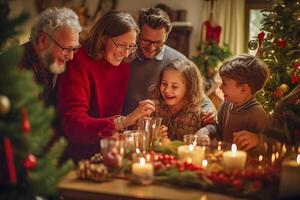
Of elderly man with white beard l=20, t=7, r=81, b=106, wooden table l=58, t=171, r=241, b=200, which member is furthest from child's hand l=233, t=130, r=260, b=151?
elderly man with white beard l=20, t=7, r=81, b=106

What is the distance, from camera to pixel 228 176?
5.27 feet

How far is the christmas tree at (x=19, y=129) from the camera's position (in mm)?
1246

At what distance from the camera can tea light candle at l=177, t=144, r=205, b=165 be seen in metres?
1.76

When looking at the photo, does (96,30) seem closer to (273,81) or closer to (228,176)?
(228,176)

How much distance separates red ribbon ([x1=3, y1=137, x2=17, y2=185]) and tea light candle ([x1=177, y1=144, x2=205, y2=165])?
2.31 ft

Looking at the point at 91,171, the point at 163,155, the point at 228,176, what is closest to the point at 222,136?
the point at 163,155

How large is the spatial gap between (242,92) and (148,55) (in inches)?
22.3

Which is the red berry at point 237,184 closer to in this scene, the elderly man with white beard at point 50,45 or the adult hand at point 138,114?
the adult hand at point 138,114

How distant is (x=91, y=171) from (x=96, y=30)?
0.91m

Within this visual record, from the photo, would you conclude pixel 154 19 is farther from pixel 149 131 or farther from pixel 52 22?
pixel 149 131

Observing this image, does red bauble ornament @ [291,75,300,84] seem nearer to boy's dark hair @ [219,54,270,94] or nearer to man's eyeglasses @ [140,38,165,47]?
boy's dark hair @ [219,54,270,94]

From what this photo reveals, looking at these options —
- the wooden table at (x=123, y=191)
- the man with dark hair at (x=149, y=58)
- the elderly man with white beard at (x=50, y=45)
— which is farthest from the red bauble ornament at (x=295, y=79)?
the wooden table at (x=123, y=191)

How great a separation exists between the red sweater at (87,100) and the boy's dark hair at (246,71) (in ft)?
1.88

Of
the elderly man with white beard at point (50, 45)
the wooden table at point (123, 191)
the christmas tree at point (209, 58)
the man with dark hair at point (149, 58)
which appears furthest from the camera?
the christmas tree at point (209, 58)
